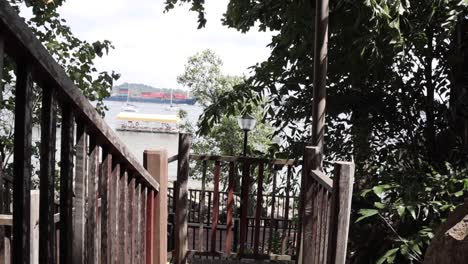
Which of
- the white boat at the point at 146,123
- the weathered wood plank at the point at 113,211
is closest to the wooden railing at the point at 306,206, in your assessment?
the weathered wood plank at the point at 113,211

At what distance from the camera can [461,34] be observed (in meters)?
3.05

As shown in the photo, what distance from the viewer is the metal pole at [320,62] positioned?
2609 millimetres

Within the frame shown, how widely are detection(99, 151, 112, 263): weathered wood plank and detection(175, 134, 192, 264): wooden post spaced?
201cm

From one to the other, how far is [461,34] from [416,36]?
459 mm

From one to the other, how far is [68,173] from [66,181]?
2 cm

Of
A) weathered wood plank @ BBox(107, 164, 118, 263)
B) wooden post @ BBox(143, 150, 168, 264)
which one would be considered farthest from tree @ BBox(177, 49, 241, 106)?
weathered wood plank @ BBox(107, 164, 118, 263)

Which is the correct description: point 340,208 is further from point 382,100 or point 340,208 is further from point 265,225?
point 265,225

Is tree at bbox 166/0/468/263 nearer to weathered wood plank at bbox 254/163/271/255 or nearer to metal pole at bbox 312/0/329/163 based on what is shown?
metal pole at bbox 312/0/329/163

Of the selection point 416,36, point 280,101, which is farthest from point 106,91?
point 416,36

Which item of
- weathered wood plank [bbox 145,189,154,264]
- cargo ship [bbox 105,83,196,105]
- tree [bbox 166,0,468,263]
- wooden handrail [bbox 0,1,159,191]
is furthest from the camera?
cargo ship [bbox 105,83,196,105]

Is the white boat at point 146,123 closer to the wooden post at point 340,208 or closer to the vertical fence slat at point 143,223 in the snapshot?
the vertical fence slat at point 143,223

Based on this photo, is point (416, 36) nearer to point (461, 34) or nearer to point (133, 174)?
point (461, 34)

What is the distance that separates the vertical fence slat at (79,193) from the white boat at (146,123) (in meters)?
11.6

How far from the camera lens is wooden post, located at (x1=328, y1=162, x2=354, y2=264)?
1591 mm
